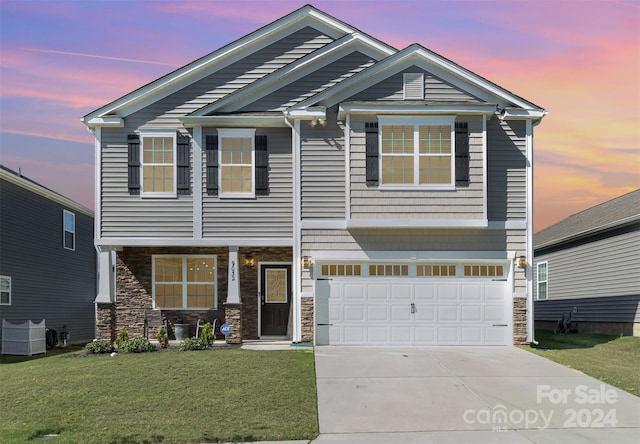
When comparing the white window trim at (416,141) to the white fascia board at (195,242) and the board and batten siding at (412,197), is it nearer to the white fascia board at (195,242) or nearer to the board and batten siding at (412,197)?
the board and batten siding at (412,197)

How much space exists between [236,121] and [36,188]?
9673mm

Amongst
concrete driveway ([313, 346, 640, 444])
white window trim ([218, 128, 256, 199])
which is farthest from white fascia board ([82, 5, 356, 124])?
concrete driveway ([313, 346, 640, 444])

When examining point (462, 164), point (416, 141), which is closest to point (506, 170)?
point (462, 164)

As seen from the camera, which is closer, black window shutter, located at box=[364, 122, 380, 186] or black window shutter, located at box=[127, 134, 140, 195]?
black window shutter, located at box=[364, 122, 380, 186]

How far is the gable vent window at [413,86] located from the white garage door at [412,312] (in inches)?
184

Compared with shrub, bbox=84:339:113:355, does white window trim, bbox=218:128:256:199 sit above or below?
above

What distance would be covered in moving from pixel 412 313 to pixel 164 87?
8967 mm

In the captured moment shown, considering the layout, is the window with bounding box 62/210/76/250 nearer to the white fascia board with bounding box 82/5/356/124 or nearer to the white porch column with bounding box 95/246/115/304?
the white porch column with bounding box 95/246/115/304

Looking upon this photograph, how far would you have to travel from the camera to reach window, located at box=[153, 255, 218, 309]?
798 inches

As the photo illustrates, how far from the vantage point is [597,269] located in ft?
82.5

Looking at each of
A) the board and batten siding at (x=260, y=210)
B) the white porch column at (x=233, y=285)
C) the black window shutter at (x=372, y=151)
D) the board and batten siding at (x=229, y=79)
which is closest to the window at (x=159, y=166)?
the board and batten siding at (x=229, y=79)

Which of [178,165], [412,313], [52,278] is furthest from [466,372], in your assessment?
[52,278]

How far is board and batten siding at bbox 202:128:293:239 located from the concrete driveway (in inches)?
159

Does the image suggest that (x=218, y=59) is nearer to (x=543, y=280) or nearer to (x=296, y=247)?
(x=296, y=247)
